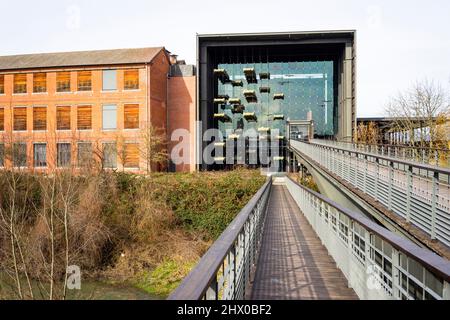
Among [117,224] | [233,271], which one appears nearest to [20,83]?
[117,224]

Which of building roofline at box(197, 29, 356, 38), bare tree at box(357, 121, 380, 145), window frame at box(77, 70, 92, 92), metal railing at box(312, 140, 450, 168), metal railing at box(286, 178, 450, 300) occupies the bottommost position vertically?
metal railing at box(286, 178, 450, 300)

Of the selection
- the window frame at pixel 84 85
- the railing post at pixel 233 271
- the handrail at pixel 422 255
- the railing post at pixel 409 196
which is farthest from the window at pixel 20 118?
the handrail at pixel 422 255

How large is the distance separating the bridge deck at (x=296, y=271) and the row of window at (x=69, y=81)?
29778mm

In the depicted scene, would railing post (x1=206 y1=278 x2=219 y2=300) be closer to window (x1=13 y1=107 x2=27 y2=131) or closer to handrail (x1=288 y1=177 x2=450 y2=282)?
handrail (x1=288 y1=177 x2=450 y2=282)

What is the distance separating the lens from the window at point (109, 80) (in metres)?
35.5

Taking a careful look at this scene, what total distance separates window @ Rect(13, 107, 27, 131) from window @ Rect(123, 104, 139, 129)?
36.5 ft

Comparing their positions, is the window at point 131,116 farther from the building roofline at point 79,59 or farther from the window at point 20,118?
the window at point 20,118

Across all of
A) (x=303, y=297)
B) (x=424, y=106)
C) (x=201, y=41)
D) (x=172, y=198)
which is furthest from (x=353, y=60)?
(x=303, y=297)

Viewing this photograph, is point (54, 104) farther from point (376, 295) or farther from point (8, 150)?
point (376, 295)

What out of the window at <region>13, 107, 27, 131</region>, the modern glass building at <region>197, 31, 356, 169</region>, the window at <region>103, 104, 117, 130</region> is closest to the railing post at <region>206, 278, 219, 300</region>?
the window at <region>103, 104, 117, 130</region>

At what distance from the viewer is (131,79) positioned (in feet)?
115

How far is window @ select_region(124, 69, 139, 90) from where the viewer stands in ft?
115

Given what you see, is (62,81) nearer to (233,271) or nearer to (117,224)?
(117,224)

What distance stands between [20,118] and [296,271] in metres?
39.3
